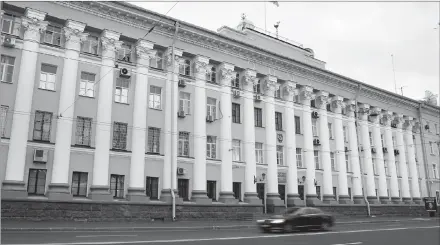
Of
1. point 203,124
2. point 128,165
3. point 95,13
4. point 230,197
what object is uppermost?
point 95,13

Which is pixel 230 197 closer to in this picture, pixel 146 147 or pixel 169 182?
pixel 169 182

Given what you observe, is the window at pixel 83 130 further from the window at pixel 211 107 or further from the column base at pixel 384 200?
the column base at pixel 384 200

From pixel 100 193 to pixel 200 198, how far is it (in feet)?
21.9

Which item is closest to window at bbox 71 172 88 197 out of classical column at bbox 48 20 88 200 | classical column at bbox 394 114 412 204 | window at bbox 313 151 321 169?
classical column at bbox 48 20 88 200

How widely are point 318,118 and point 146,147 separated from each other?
1730 centimetres

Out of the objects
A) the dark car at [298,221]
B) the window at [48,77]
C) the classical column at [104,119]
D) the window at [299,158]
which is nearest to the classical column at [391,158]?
the window at [299,158]

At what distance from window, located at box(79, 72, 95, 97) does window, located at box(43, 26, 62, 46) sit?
2.36m

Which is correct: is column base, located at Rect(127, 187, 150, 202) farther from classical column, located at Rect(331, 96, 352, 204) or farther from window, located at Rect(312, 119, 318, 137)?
classical column, located at Rect(331, 96, 352, 204)

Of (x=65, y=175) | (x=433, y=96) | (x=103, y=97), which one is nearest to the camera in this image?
(x=65, y=175)

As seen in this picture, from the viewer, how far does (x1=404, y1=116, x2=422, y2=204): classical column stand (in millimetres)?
42781

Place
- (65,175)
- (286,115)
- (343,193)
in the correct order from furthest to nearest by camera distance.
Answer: (343,193) < (286,115) < (65,175)

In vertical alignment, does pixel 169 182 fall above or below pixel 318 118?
below

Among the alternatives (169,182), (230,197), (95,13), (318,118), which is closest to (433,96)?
(318,118)

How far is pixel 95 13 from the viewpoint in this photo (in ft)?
78.6
